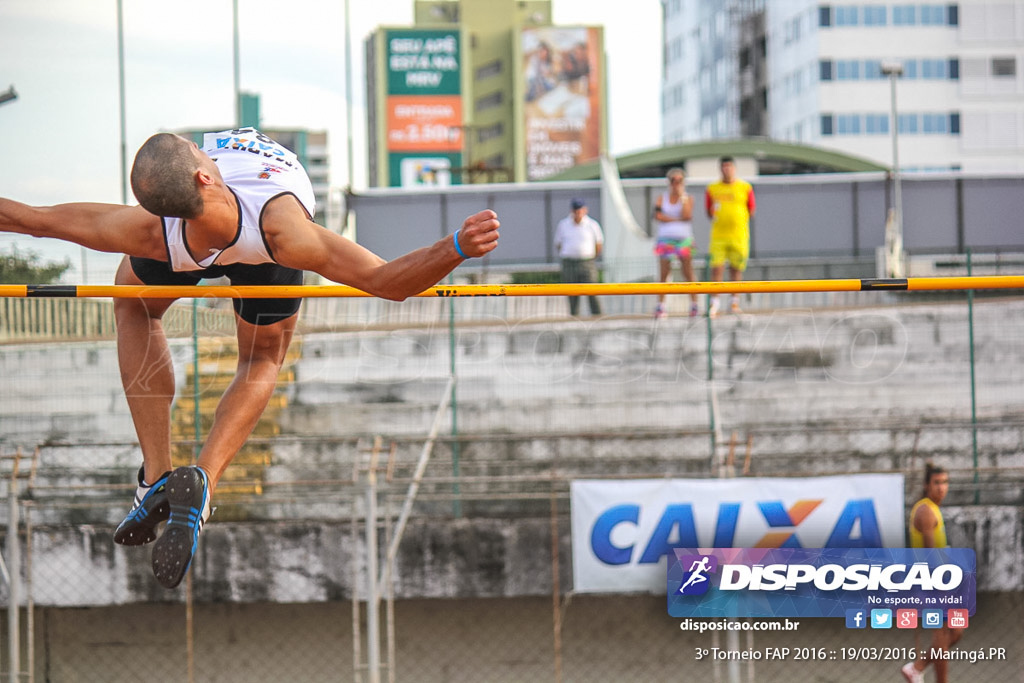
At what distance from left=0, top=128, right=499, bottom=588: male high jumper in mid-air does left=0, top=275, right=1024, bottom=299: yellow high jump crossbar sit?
108mm

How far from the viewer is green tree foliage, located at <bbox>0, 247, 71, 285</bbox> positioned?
6.40 meters

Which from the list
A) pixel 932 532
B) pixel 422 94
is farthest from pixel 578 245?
pixel 422 94

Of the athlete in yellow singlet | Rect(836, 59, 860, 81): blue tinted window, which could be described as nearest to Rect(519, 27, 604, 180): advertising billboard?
Rect(836, 59, 860, 81): blue tinted window

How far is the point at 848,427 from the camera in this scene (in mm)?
8672

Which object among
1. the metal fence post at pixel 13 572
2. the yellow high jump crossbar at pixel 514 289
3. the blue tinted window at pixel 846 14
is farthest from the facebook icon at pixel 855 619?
the blue tinted window at pixel 846 14

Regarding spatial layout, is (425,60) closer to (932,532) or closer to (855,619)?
(855,619)

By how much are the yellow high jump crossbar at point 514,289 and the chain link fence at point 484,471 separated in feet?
12.0

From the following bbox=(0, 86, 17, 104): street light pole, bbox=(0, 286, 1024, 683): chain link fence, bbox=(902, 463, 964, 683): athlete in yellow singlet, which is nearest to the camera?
bbox=(902, 463, 964, 683): athlete in yellow singlet

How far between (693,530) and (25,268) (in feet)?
14.6

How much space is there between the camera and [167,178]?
4.14m

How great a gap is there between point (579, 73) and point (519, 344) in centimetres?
6411

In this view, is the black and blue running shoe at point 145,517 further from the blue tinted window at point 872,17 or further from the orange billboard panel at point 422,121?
the orange billboard panel at point 422,121

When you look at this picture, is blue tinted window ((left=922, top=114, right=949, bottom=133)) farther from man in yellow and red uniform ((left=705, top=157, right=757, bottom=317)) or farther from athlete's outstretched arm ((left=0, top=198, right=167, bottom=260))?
athlete's outstretched arm ((left=0, top=198, right=167, bottom=260))

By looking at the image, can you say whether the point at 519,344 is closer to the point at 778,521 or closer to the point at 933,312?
the point at 778,521
